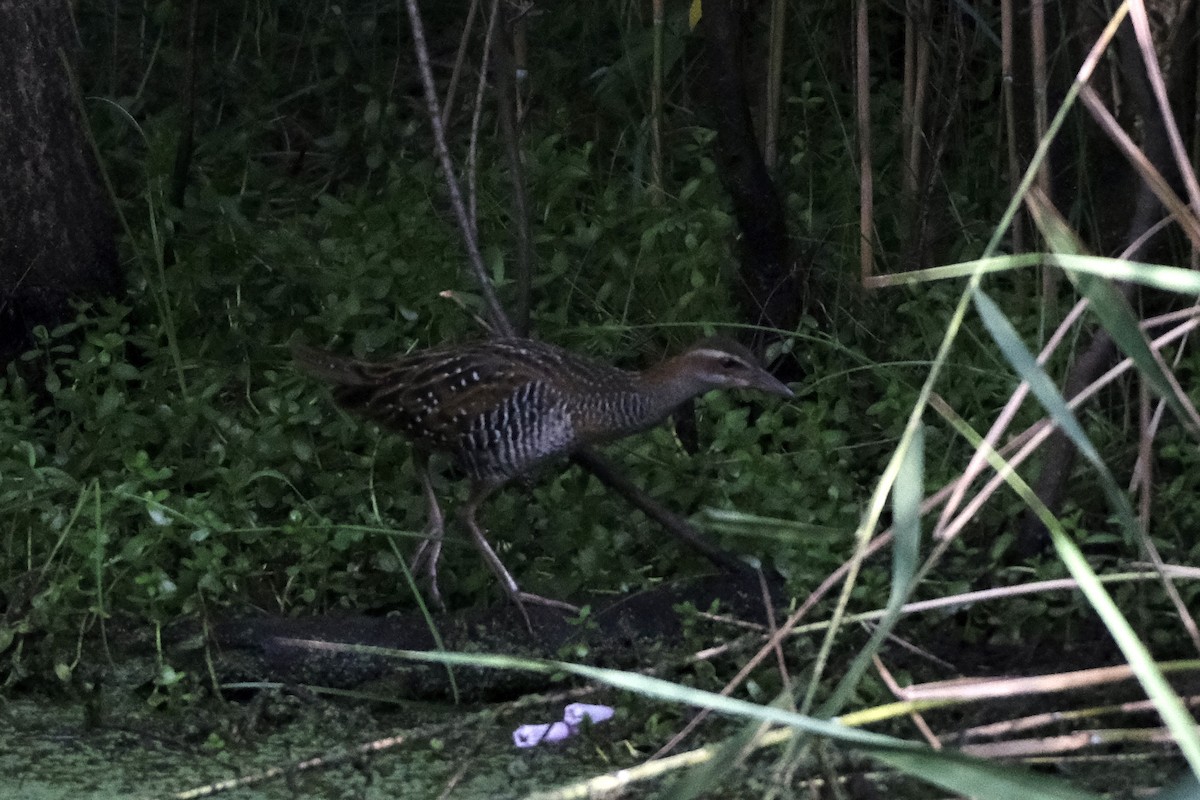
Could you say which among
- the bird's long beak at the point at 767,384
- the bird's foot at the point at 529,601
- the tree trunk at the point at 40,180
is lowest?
the bird's foot at the point at 529,601

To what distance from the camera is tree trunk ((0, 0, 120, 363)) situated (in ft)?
17.7

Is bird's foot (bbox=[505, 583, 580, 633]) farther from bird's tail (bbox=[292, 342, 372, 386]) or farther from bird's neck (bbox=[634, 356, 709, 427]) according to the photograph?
bird's tail (bbox=[292, 342, 372, 386])

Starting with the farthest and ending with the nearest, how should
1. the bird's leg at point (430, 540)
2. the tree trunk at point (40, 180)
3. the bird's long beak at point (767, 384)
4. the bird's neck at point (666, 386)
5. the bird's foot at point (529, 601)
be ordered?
1. the tree trunk at point (40, 180)
2. the bird's long beak at point (767, 384)
3. the bird's neck at point (666, 386)
4. the bird's leg at point (430, 540)
5. the bird's foot at point (529, 601)

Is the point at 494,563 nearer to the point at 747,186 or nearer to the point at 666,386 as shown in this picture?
the point at 666,386

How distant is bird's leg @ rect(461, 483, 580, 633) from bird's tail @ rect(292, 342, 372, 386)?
1.43 feet

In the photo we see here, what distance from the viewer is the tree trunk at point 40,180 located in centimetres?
540

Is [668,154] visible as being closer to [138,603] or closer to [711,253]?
[711,253]

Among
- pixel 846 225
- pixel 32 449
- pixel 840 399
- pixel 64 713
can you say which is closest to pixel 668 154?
pixel 846 225

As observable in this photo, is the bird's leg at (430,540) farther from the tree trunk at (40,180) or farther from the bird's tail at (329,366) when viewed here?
the tree trunk at (40,180)

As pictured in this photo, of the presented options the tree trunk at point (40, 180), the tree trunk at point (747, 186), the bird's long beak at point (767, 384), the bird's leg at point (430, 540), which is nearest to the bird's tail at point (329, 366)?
the bird's leg at point (430, 540)

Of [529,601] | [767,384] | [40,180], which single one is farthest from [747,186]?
[40,180]

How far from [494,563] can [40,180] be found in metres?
2.14

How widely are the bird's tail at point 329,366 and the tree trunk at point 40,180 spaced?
128cm

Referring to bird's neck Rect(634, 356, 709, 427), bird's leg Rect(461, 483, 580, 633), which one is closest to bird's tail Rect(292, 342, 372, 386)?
bird's leg Rect(461, 483, 580, 633)
